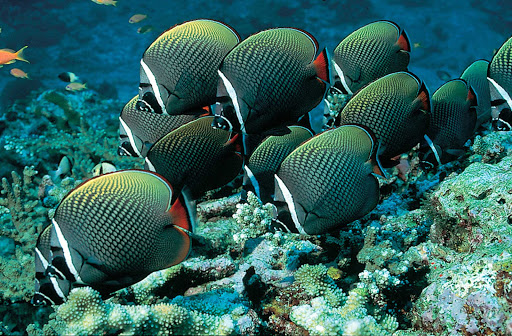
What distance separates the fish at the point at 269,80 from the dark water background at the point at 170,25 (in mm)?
13742

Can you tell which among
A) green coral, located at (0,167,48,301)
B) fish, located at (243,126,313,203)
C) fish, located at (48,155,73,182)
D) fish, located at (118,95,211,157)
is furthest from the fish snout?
fish, located at (48,155,73,182)

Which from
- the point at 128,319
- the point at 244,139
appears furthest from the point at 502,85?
the point at 128,319

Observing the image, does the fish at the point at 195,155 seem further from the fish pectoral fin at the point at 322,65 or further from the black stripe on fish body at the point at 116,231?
the fish pectoral fin at the point at 322,65

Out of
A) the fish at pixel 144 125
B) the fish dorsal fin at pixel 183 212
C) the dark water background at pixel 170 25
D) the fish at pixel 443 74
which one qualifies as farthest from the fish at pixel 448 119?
the dark water background at pixel 170 25

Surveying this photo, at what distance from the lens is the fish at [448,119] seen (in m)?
2.95

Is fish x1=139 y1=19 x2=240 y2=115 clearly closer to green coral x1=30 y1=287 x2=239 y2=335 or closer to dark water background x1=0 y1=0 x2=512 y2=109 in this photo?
green coral x1=30 y1=287 x2=239 y2=335

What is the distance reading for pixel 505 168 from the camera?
2.85 metres

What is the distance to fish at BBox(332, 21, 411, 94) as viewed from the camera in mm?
2879

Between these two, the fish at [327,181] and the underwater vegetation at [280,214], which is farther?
the fish at [327,181]

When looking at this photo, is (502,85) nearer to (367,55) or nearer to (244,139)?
(367,55)

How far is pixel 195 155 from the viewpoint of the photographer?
2.38 meters

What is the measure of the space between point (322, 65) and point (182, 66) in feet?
2.88

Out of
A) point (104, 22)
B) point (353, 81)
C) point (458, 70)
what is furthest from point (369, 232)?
point (104, 22)

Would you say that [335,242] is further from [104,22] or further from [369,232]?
[104,22]
